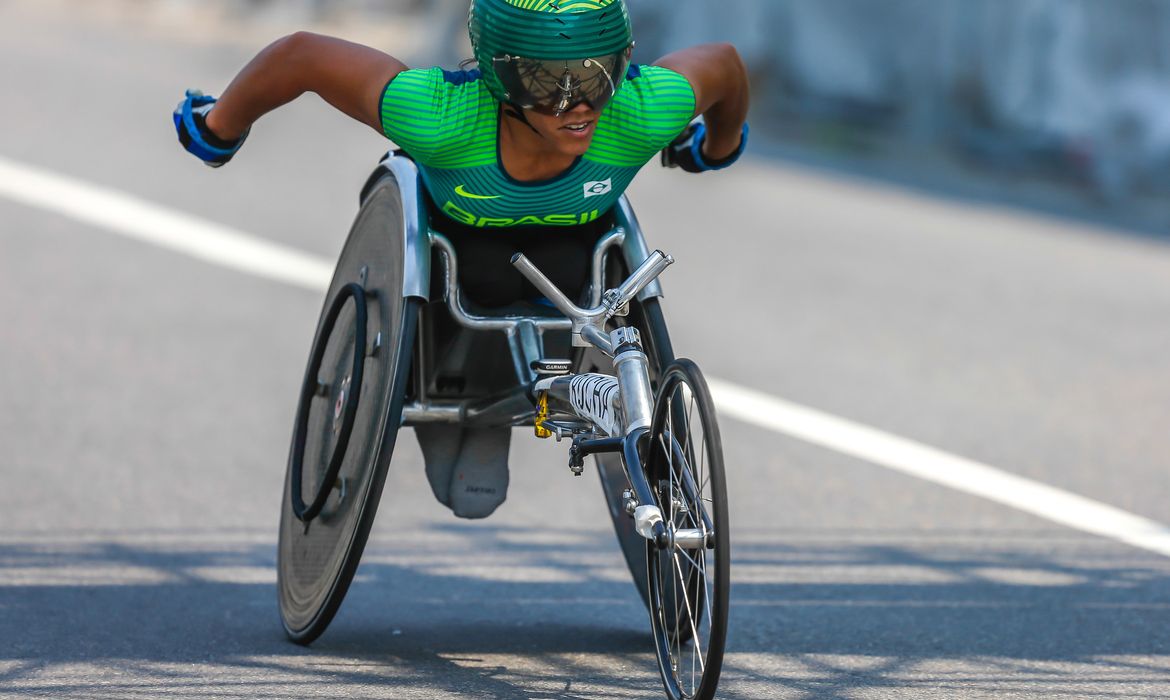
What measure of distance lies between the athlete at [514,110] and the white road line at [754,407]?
288 centimetres

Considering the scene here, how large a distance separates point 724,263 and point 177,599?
6153 mm

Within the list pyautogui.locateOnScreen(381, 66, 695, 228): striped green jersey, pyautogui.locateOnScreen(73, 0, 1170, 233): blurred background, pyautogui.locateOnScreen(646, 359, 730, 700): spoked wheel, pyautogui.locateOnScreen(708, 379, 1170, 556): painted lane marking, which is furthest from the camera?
pyautogui.locateOnScreen(73, 0, 1170, 233): blurred background

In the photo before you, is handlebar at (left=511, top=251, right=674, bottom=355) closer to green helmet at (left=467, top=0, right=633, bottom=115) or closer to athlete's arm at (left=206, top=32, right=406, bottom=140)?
green helmet at (left=467, top=0, right=633, bottom=115)

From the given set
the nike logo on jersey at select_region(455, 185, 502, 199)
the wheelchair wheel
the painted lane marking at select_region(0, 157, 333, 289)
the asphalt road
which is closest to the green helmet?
the nike logo on jersey at select_region(455, 185, 502, 199)

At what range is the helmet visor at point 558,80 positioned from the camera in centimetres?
464

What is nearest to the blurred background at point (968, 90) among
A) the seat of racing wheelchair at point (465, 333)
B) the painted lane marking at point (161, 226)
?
the painted lane marking at point (161, 226)

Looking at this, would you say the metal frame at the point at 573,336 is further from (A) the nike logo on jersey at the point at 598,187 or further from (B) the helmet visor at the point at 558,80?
(B) the helmet visor at the point at 558,80

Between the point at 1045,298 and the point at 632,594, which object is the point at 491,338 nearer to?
the point at 632,594

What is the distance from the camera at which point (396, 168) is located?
5.38 m

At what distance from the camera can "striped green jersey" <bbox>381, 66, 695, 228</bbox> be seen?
486cm

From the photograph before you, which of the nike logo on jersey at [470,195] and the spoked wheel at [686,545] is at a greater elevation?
the nike logo on jersey at [470,195]

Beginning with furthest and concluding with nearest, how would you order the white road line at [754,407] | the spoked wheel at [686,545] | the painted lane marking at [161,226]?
the painted lane marking at [161,226] < the white road line at [754,407] < the spoked wheel at [686,545]

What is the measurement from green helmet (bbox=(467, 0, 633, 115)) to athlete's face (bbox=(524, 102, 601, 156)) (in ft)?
0.09

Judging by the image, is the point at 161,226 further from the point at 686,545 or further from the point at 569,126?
the point at 686,545
